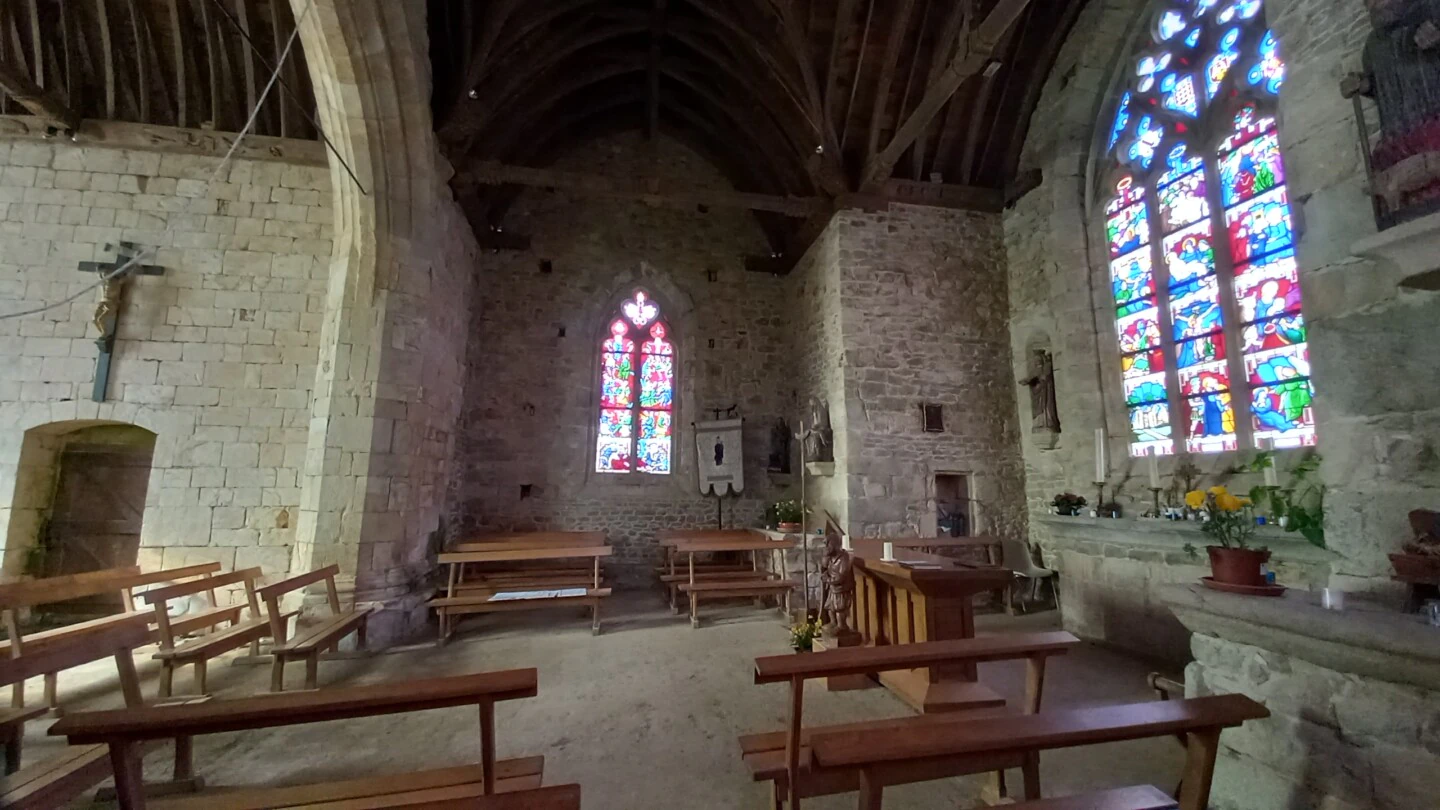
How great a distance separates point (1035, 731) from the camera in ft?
5.11

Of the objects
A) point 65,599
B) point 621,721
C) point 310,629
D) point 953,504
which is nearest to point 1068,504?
point 953,504

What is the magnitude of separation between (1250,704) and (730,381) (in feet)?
21.1

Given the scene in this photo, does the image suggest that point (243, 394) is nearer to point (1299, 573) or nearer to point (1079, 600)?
point (1079, 600)

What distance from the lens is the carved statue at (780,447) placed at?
24.6ft

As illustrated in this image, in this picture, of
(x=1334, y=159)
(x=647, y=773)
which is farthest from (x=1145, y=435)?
(x=647, y=773)

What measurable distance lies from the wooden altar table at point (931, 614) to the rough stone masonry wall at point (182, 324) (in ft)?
16.7

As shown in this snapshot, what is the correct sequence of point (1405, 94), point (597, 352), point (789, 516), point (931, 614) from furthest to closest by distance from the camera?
point (597, 352)
point (789, 516)
point (931, 614)
point (1405, 94)

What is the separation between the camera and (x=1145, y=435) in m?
4.84

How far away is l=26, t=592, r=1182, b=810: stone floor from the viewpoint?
2.35 m

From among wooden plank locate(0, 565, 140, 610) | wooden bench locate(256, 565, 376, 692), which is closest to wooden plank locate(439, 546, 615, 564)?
wooden bench locate(256, 565, 376, 692)

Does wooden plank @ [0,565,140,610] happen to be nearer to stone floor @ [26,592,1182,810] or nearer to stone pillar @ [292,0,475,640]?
stone floor @ [26,592,1182,810]

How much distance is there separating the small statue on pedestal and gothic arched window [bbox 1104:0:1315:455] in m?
3.08

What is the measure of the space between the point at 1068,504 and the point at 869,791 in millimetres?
4289

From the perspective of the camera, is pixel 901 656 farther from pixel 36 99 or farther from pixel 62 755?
pixel 36 99
